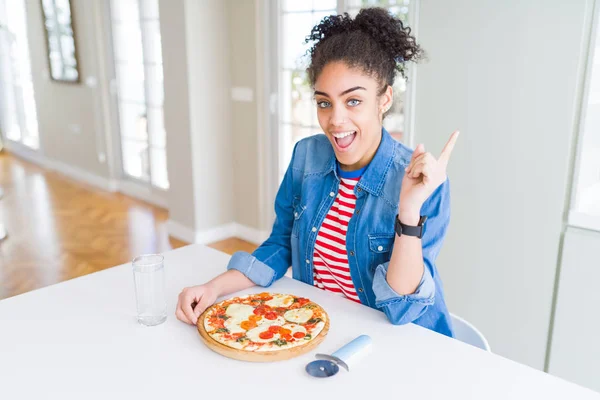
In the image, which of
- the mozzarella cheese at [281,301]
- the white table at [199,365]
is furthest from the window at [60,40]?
the mozzarella cheese at [281,301]

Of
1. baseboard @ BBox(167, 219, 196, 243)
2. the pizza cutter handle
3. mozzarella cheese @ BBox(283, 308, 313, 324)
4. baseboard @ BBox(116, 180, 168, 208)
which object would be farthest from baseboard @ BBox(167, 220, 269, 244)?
the pizza cutter handle

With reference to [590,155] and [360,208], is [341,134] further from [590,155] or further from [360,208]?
[590,155]

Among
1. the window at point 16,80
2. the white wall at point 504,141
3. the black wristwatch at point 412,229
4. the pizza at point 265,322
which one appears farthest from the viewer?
the window at point 16,80

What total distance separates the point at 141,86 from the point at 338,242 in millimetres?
3636

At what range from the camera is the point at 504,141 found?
2160 mm

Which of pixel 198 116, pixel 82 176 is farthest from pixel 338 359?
pixel 82 176

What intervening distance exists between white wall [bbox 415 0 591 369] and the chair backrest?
95cm

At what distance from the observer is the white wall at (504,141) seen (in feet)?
6.53

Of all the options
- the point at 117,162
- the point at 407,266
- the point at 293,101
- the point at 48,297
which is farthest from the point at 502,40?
the point at 117,162

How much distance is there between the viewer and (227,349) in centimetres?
99

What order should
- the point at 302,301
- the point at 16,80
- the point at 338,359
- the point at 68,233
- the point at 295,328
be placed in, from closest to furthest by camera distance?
the point at 338,359 → the point at 295,328 → the point at 302,301 → the point at 68,233 → the point at 16,80

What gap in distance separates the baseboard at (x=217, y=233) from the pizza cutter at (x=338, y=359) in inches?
106

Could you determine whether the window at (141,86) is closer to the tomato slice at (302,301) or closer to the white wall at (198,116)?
the white wall at (198,116)

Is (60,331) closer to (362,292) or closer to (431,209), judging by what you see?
(362,292)
